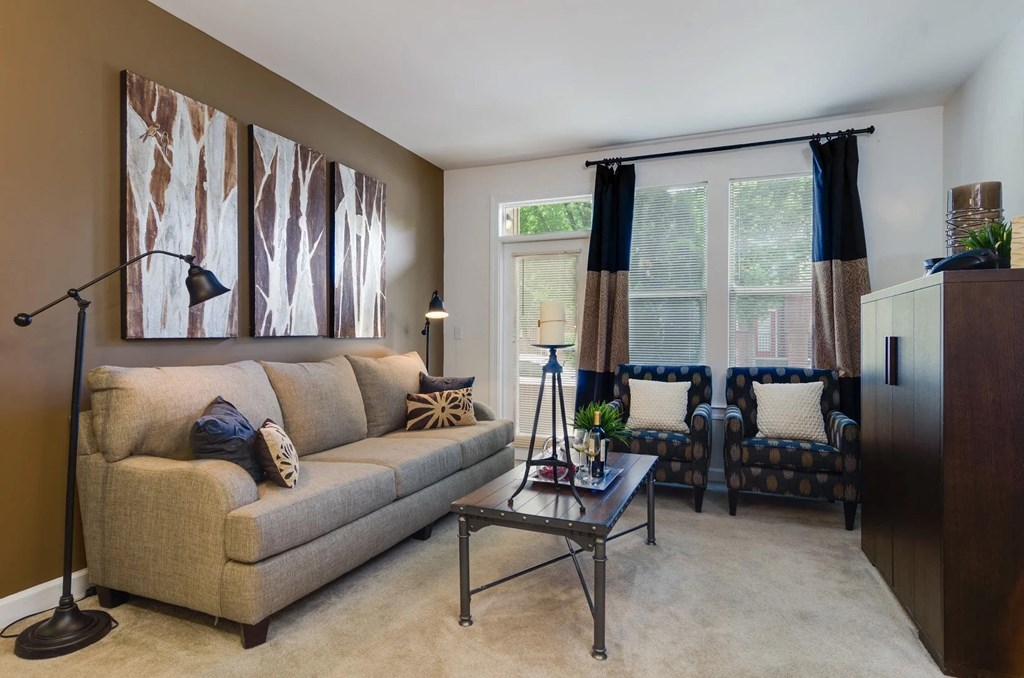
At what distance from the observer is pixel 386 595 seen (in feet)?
8.13

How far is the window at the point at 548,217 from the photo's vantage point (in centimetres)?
493

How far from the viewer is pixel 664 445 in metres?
3.75

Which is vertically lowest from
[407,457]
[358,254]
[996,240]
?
[407,457]

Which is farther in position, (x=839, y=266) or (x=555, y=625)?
(x=839, y=266)

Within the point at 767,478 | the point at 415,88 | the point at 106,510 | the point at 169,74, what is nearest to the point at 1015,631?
the point at 767,478

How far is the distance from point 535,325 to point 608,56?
2450 mm

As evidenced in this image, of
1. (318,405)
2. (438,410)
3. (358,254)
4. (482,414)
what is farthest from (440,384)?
(358,254)

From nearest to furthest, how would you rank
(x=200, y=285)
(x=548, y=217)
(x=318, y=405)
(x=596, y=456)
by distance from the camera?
1. (x=200, y=285)
2. (x=596, y=456)
3. (x=318, y=405)
4. (x=548, y=217)

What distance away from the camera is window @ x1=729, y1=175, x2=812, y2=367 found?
4270 millimetres

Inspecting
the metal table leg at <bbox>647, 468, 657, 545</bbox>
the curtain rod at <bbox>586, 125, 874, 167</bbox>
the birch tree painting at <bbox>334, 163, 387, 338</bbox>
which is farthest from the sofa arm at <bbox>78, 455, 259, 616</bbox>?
the curtain rod at <bbox>586, 125, 874, 167</bbox>

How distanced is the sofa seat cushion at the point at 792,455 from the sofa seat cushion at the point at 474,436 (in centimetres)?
156

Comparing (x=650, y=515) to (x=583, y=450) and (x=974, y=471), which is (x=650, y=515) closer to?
(x=583, y=450)

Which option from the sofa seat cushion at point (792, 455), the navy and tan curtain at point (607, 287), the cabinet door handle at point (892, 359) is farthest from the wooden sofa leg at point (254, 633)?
the navy and tan curtain at point (607, 287)

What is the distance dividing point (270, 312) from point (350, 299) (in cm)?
76
